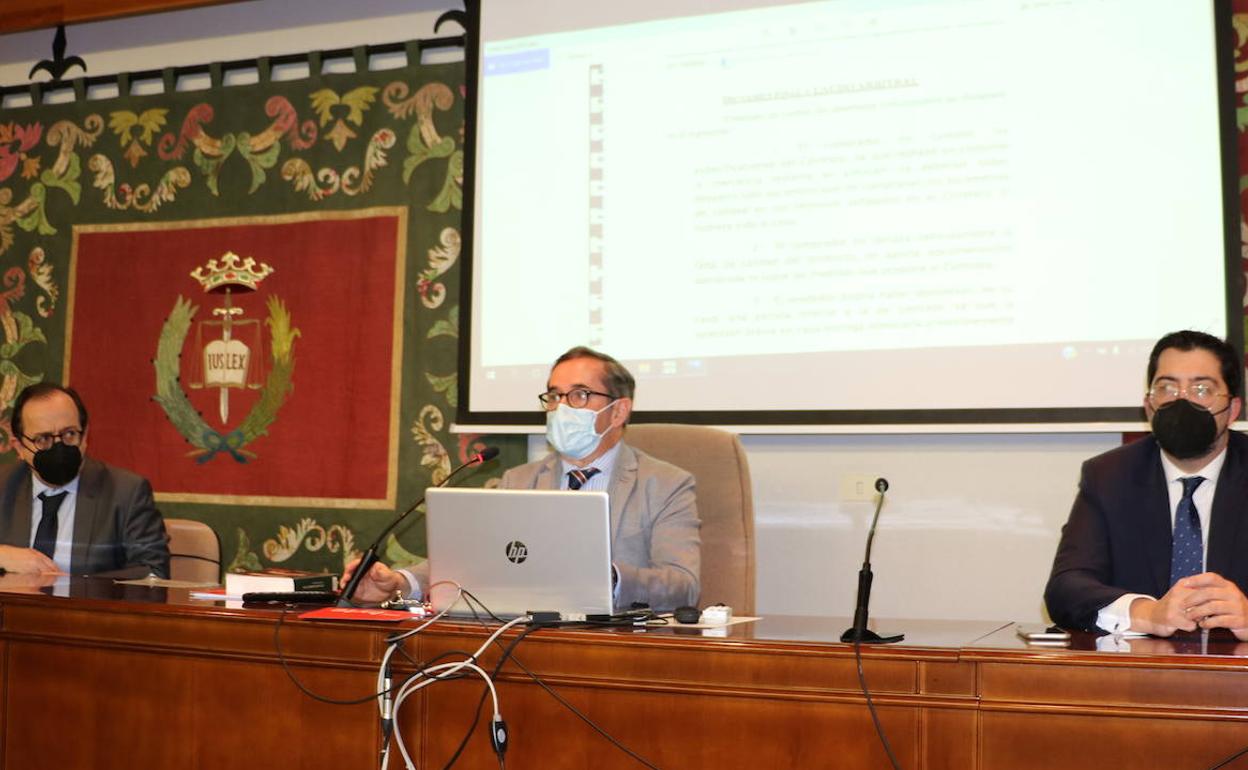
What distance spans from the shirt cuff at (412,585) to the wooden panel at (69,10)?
2.50 meters

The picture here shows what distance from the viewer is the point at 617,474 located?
108 inches

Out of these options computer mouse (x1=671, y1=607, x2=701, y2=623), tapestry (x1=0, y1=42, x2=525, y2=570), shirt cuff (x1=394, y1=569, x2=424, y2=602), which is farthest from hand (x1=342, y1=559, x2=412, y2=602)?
tapestry (x1=0, y1=42, x2=525, y2=570)

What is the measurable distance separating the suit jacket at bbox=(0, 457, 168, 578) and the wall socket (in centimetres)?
183

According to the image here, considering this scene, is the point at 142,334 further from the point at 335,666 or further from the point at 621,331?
the point at 335,666

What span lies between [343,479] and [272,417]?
0.35 meters

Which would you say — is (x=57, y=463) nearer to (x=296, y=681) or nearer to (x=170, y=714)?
(x=170, y=714)

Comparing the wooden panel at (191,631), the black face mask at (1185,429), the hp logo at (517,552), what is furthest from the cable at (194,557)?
the black face mask at (1185,429)

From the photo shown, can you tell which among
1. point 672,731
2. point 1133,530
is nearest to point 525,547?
point 672,731

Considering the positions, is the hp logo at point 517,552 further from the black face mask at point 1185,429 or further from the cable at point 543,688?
the black face mask at point 1185,429

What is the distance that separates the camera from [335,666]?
2.06 m

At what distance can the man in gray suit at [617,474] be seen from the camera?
2.61 m

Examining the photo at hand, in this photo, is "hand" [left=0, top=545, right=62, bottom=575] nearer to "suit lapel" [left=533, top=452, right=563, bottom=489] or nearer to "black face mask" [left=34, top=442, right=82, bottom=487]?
"black face mask" [left=34, top=442, right=82, bottom=487]

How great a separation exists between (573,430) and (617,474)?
0.46 ft

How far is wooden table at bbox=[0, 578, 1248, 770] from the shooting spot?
167 cm
